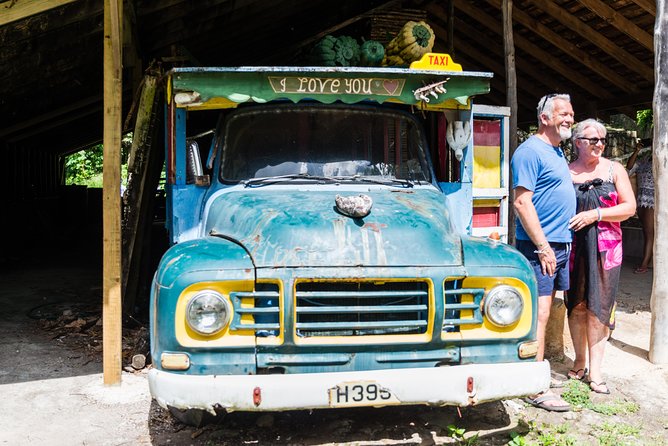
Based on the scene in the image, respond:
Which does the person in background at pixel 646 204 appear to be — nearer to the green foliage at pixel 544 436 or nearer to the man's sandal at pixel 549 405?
the man's sandal at pixel 549 405

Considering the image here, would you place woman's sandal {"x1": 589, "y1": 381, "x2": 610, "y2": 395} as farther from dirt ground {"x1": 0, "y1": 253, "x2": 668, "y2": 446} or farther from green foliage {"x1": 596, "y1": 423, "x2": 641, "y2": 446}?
green foliage {"x1": 596, "y1": 423, "x2": 641, "y2": 446}

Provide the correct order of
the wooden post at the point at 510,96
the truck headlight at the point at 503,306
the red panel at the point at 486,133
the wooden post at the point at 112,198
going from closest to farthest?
1. the truck headlight at the point at 503,306
2. the wooden post at the point at 112,198
3. the red panel at the point at 486,133
4. the wooden post at the point at 510,96

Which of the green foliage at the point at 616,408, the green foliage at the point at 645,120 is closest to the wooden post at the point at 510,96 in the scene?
the green foliage at the point at 616,408

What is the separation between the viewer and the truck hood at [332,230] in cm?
328

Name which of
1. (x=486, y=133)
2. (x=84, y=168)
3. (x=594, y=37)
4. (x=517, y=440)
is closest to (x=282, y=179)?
(x=517, y=440)

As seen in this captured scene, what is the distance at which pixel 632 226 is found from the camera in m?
12.1

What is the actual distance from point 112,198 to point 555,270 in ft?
11.0

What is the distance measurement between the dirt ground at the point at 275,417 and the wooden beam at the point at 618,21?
15.4ft

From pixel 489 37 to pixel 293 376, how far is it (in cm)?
929

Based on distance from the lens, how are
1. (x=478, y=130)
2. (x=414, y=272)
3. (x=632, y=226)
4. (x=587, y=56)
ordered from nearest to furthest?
(x=414, y=272)
(x=478, y=130)
(x=587, y=56)
(x=632, y=226)

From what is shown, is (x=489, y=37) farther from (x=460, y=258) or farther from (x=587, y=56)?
(x=460, y=258)

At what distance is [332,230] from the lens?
3443 mm

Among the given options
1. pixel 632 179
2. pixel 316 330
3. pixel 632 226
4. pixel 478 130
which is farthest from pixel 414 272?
pixel 632 226

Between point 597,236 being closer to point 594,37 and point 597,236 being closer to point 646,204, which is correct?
point 646,204
